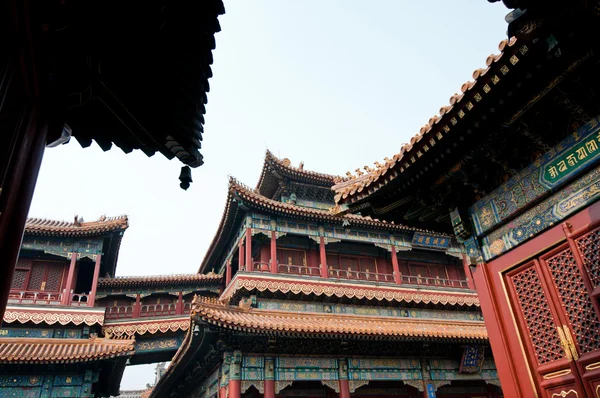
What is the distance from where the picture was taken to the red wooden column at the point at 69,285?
1600 centimetres

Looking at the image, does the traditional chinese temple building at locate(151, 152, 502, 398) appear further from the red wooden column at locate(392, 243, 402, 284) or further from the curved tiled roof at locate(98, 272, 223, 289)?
the curved tiled roof at locate(98, 272, 223, 289)

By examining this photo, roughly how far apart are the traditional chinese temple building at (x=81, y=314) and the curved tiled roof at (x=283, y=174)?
5.20 metres

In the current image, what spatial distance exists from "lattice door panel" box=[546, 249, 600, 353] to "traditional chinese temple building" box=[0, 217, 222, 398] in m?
13.0

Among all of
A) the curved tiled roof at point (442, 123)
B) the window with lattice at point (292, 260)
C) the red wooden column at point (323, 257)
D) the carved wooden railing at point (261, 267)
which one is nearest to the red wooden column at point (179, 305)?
the carved wooden railing at point (261, 267)

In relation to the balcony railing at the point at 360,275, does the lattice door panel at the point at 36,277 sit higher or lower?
higher

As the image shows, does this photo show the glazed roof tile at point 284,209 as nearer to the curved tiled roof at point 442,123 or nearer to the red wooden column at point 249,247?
the red wooden column at point 249,247

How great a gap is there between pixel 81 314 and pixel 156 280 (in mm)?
3724

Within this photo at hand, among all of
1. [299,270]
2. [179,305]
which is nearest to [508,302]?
[299,270]

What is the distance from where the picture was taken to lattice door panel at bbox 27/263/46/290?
16469 millimetres

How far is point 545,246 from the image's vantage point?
5.04m

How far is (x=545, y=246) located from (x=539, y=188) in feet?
2.25

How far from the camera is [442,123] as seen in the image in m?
5.39

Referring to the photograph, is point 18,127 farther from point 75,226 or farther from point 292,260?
point 75,226

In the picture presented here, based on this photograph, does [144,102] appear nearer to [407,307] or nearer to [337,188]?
[337,188]
